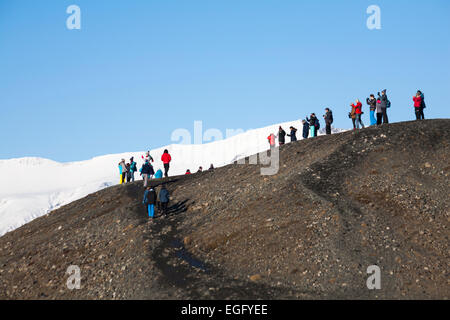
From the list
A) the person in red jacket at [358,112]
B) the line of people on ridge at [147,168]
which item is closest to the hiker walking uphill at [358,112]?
the person in red jacket at [358,112]

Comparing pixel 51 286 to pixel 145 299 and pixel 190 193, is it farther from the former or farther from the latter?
pixel 190 193

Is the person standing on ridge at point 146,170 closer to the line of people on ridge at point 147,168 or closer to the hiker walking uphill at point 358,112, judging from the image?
the line of people on ridge at point 147,168

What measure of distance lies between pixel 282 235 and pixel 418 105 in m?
16.1

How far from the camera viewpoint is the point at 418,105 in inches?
1431

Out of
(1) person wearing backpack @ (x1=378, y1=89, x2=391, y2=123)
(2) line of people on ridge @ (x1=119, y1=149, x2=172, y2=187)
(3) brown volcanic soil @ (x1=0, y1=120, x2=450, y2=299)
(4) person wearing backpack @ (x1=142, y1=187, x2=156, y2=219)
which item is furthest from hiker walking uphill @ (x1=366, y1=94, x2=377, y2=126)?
(4) person wearing backpack @ (x1=142, y1=187, x2=156, y2=219)

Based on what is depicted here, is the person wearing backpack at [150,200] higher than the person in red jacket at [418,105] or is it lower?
lower

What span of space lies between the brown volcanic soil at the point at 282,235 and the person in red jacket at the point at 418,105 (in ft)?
4.45

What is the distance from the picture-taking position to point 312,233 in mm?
25156

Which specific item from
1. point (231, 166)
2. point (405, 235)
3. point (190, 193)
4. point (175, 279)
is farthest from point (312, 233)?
point (231, 166)

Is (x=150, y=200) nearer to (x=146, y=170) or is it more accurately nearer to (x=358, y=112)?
(x=146, y=170)

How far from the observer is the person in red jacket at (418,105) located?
119ft

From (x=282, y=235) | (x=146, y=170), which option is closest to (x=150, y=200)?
(x=146, y=170)

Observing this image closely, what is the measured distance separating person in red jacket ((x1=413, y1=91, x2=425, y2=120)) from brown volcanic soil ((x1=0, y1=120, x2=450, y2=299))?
53.4 inches

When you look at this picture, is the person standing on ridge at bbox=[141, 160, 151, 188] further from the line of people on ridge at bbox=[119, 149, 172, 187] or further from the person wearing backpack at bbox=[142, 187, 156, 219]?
the person wearing backpack at bbox=[142, 187, 156, 219]
